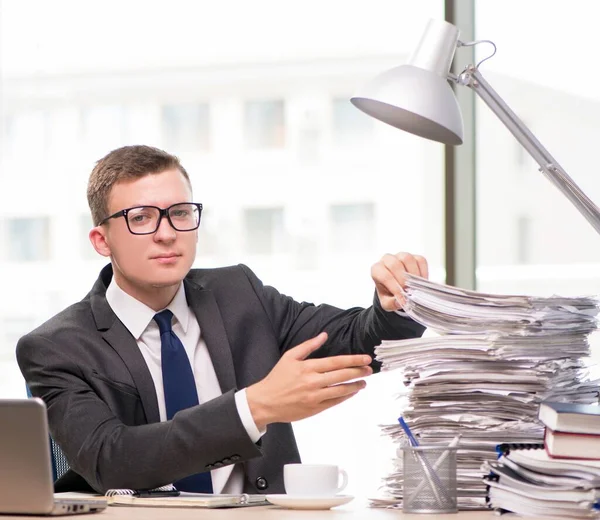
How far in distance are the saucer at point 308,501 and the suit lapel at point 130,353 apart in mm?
586

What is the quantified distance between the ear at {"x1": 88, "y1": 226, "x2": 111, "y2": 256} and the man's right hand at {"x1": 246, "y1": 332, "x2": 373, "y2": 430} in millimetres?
804

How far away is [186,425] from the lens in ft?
5.68

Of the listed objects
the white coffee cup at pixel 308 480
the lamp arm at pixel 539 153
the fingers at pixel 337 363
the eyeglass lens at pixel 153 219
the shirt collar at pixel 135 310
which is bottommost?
the white coffee cup at pixel 308 480

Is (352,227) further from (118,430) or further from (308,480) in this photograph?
(308,480)

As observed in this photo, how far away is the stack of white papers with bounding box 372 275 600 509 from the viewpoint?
1.58 m

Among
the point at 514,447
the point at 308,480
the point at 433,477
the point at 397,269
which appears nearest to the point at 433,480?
the point at 433,477

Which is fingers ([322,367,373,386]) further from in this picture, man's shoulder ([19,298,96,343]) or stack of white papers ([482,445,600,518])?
man's shoulder ([19,298,96,343])

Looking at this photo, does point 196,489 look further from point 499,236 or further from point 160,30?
point 160,30

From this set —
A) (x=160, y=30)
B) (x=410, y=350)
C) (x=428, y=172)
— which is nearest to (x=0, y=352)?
(x=160, y=30)

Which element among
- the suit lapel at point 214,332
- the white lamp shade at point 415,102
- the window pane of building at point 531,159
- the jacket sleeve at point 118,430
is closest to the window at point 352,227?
the window pane of building at point 531,159

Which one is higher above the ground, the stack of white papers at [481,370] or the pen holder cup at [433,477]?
the stack of white papers at [481,370]

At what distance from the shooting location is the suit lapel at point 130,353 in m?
2.12

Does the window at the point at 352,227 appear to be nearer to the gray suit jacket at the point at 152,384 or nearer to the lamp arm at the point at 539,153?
the gray suit jacket at the point at 152,384

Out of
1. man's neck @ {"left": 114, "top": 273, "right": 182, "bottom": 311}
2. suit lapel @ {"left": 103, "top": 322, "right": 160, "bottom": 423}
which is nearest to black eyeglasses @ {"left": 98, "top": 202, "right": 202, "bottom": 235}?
man's neck @ {"left": 114, "top": 273, "right": 182, "bottom": 311}
